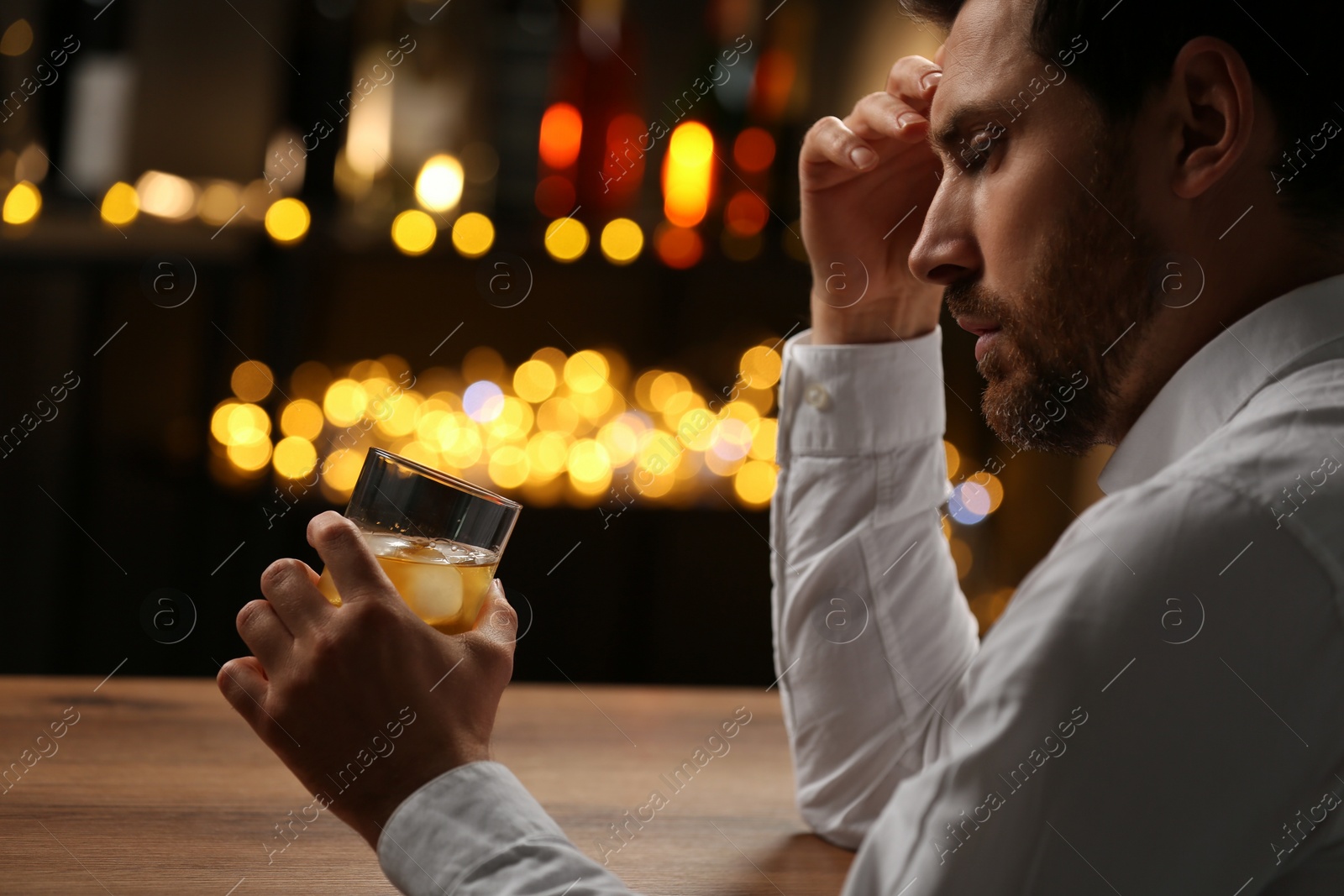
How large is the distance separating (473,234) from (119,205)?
63cm

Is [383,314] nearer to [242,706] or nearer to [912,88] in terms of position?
[912,88]

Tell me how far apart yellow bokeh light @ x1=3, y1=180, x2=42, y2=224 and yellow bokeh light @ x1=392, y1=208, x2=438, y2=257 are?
62cm

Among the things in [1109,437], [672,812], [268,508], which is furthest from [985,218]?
[268,508]

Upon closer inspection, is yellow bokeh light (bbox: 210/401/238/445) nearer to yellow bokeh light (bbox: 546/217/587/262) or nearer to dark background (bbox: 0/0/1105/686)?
dark background (bbox: 0/0/1105/686)

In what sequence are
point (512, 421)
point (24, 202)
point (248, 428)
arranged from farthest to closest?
point (512, 421) < point (248, 428) < point (24, 202)

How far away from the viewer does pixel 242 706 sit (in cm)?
58

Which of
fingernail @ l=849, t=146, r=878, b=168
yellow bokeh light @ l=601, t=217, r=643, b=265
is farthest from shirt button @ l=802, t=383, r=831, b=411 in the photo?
yellow bokeh light @ l=601, t=217, r=643, b=265

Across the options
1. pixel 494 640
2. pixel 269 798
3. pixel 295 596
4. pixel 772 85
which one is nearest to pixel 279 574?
pixel 295 596

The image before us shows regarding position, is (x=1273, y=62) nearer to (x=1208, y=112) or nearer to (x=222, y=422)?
(x=1208, y=112)

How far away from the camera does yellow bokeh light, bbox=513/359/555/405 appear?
85.4 inches

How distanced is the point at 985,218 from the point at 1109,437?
0.16 metres

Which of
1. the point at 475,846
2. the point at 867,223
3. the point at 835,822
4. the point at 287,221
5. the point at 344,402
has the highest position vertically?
the point at 287,221

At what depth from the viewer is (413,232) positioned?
79.7 inches

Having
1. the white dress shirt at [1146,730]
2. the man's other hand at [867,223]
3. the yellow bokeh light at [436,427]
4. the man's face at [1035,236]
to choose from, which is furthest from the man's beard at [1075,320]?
the yellow bokeh light at [436,427]
